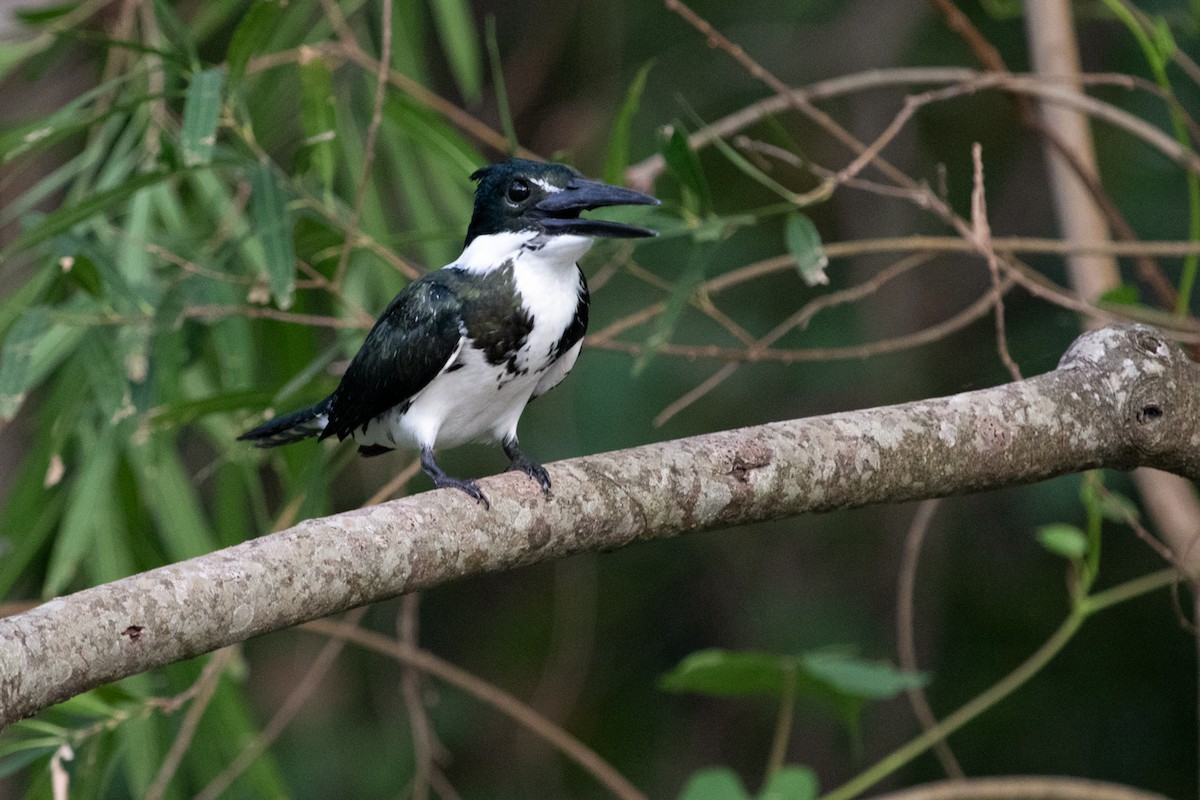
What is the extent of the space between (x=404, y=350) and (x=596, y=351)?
168 centimetres

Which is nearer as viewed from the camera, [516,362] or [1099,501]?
[516,362]

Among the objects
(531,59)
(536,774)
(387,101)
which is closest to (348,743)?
(536,774)

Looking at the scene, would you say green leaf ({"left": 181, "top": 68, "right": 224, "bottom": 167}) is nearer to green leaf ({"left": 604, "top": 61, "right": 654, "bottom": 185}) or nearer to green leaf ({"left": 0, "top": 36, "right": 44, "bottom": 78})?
green leaf ({"left": 604, "top": 61, "right": 654, "bottom": 185})

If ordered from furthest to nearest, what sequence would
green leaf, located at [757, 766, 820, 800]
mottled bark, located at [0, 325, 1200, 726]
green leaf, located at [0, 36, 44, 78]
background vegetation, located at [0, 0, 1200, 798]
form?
green leaf, located at [0, 36, 44, 78] → background vegetation, located at [0, 0, 1200, 798] → green leaf, located at [757, 766, 820, 800] → mottled bark, located at [0, 325, 1200, 726]

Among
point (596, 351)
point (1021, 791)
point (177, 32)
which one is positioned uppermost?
point (177, 32)

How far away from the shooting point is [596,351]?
3.72m

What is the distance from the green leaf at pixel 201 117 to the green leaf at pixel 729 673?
3.68 ft

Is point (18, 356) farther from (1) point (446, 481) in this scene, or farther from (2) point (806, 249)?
(2) point (806, 249)

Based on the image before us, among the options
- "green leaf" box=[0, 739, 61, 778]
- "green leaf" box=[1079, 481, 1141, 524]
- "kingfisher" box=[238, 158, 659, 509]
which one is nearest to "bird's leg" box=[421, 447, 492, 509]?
"kingfisher" box=[238, 158, 659, 509]

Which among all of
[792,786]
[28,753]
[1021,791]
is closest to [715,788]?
[792,786]

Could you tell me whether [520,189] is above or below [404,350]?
above

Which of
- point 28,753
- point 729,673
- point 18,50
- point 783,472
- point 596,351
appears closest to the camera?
point 783,472

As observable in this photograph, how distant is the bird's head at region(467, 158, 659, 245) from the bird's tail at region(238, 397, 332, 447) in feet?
1.57

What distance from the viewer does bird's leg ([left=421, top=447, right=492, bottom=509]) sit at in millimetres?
1530
